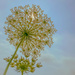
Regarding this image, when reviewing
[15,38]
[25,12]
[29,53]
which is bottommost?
[29,53]

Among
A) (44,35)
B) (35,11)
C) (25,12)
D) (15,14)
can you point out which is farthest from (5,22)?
(44,35)

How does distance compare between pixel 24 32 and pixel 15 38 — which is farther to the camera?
pixel 15 38

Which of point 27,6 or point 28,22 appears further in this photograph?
point 27,6

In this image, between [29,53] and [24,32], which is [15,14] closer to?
[24,32]

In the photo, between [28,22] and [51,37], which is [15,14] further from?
[51,37]

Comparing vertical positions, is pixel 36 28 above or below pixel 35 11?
below

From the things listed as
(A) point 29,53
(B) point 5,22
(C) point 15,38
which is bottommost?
(A) point 29,53

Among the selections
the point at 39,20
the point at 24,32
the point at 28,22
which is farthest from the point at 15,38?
the point at 39,20

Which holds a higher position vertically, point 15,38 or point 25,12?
point 25,12

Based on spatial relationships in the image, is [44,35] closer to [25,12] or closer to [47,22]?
[47,22]
